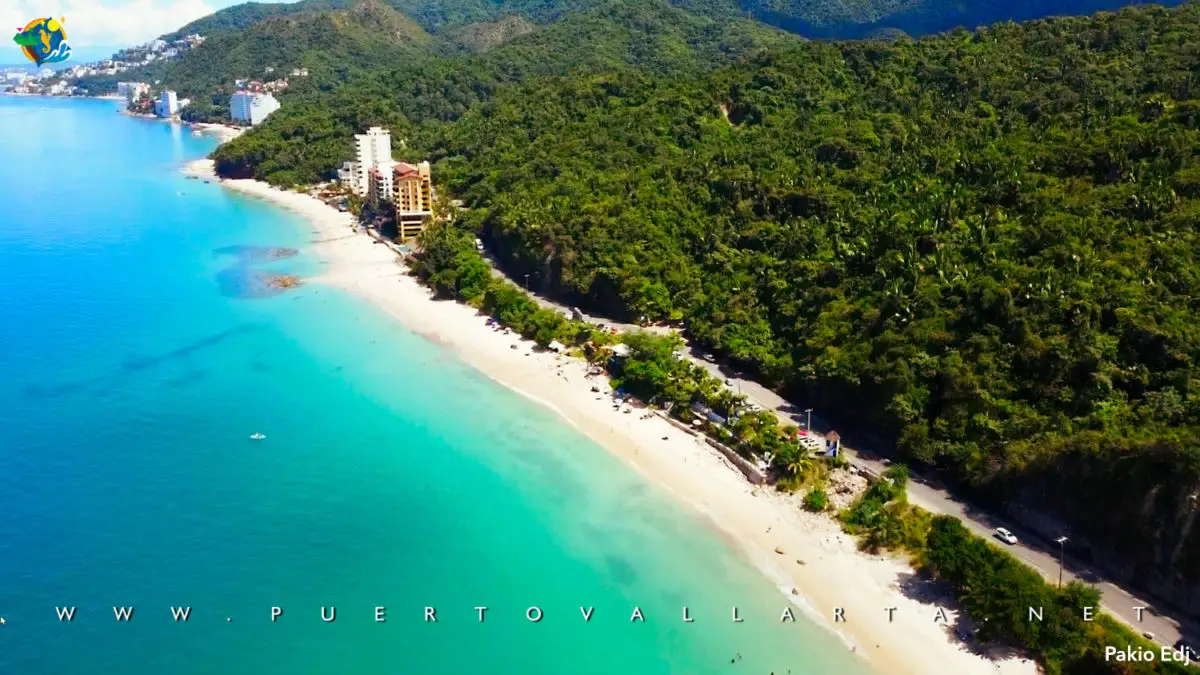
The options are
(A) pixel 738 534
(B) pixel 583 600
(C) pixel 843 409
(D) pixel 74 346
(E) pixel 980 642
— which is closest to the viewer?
(E) pixel 980 642

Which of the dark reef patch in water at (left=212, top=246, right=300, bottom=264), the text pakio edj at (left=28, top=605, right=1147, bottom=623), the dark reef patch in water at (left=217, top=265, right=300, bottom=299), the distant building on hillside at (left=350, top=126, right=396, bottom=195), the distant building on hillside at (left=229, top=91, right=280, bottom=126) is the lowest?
the text pakio edj at (left=28, top=605, right=1147, bottom=623)

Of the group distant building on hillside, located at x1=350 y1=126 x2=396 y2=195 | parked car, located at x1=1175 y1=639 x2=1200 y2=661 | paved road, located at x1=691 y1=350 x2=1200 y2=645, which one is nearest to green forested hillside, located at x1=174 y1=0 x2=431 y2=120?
distant building on hillside, located at x1=350 y1=126 x2=396 y2=195

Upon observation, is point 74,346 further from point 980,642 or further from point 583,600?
point 980,642

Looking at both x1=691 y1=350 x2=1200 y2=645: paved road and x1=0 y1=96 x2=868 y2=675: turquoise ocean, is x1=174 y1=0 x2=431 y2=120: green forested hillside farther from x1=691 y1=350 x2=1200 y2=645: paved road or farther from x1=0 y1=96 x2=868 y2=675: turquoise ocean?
x1=691 y1=350 x2=1200 y2=645: paved road

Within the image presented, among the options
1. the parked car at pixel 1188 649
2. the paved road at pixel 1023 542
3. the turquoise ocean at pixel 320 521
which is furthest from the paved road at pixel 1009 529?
the turquoise ocean at pixel 320 521

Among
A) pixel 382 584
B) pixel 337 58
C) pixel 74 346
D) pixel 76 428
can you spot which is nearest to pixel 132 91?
pixel 337 58

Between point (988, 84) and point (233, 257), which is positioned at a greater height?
point (988, 84)
